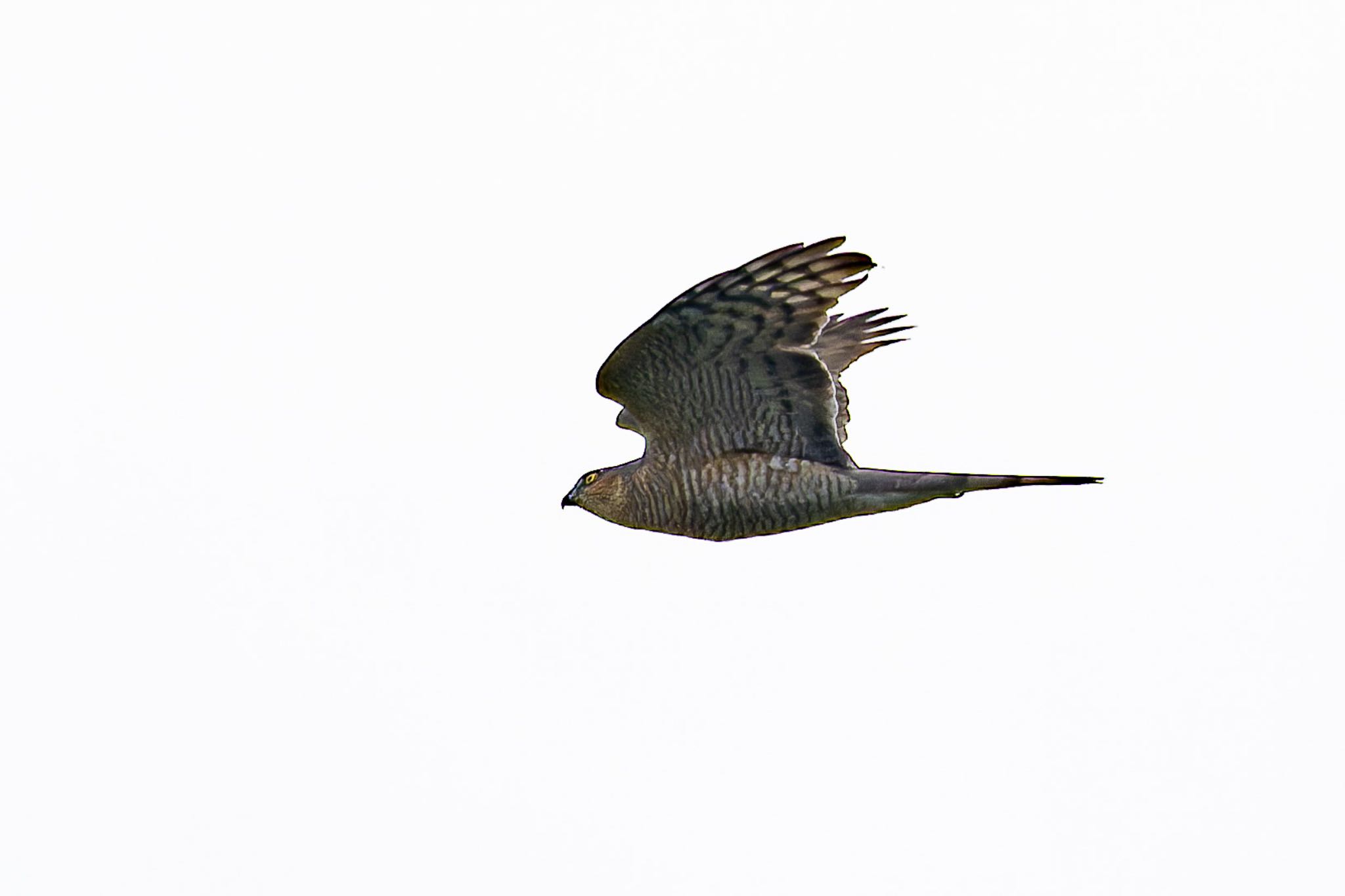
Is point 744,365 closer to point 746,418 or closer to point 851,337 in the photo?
point 746,418

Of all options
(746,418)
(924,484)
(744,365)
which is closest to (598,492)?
(746,418)

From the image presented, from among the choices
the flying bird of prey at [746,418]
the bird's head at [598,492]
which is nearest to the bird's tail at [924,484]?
the flying bird of prey at [746,418]

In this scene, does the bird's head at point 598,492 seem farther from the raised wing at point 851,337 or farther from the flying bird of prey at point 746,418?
the raised wing at point 851,337

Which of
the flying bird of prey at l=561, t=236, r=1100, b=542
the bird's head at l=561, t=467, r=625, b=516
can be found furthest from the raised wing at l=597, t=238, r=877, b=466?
the bird's head at l=561, t=467, r=625, b=516

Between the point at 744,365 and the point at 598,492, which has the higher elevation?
the point at 744,365

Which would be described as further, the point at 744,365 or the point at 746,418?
the point at 746,418

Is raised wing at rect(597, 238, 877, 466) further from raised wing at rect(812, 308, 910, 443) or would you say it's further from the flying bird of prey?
raised wing at rect(812, 308, 910, 443)

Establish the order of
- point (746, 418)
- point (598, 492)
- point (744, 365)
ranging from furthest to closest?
1. point (598, 492)
2. point (746, 418)
3. point (744, 365)

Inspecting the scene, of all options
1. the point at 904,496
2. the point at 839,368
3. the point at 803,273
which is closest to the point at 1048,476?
the point at 904,496
